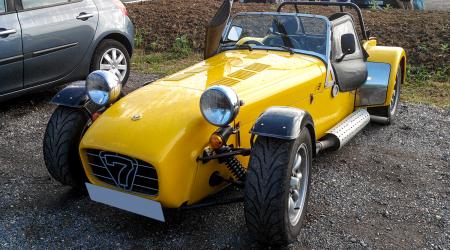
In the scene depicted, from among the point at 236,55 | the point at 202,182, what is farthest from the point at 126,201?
the point at 236,55

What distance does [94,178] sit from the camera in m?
3.78

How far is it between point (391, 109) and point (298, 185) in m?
2.98

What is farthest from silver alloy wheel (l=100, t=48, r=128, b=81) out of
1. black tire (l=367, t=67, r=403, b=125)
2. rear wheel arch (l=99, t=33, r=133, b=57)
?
black tire (l=367, t=67, r=403, b=125)

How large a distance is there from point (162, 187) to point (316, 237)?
1174mm

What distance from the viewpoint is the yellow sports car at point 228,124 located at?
10.9ft

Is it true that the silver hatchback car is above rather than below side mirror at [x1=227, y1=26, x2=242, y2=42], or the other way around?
below

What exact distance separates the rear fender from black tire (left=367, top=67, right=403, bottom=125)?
0.43ft

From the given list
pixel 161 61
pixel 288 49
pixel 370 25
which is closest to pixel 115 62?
pixel 161 61

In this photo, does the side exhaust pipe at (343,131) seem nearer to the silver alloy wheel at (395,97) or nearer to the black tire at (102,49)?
the silver alloy wheel at (395,97)

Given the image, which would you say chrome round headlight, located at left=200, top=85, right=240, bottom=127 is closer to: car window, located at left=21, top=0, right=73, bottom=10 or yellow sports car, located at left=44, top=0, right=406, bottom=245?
yellow sports car, located at left=44, top=0, right=406, bottom=245

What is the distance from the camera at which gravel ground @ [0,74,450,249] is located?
3.67 metres

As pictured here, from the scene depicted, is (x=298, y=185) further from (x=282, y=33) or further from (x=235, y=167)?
(x=282, y=33)

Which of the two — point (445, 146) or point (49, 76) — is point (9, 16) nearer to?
point (49, 76)

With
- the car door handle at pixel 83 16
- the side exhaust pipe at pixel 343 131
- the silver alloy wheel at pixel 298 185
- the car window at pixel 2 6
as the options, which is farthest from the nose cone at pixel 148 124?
the car door handle at pixel 83 16
